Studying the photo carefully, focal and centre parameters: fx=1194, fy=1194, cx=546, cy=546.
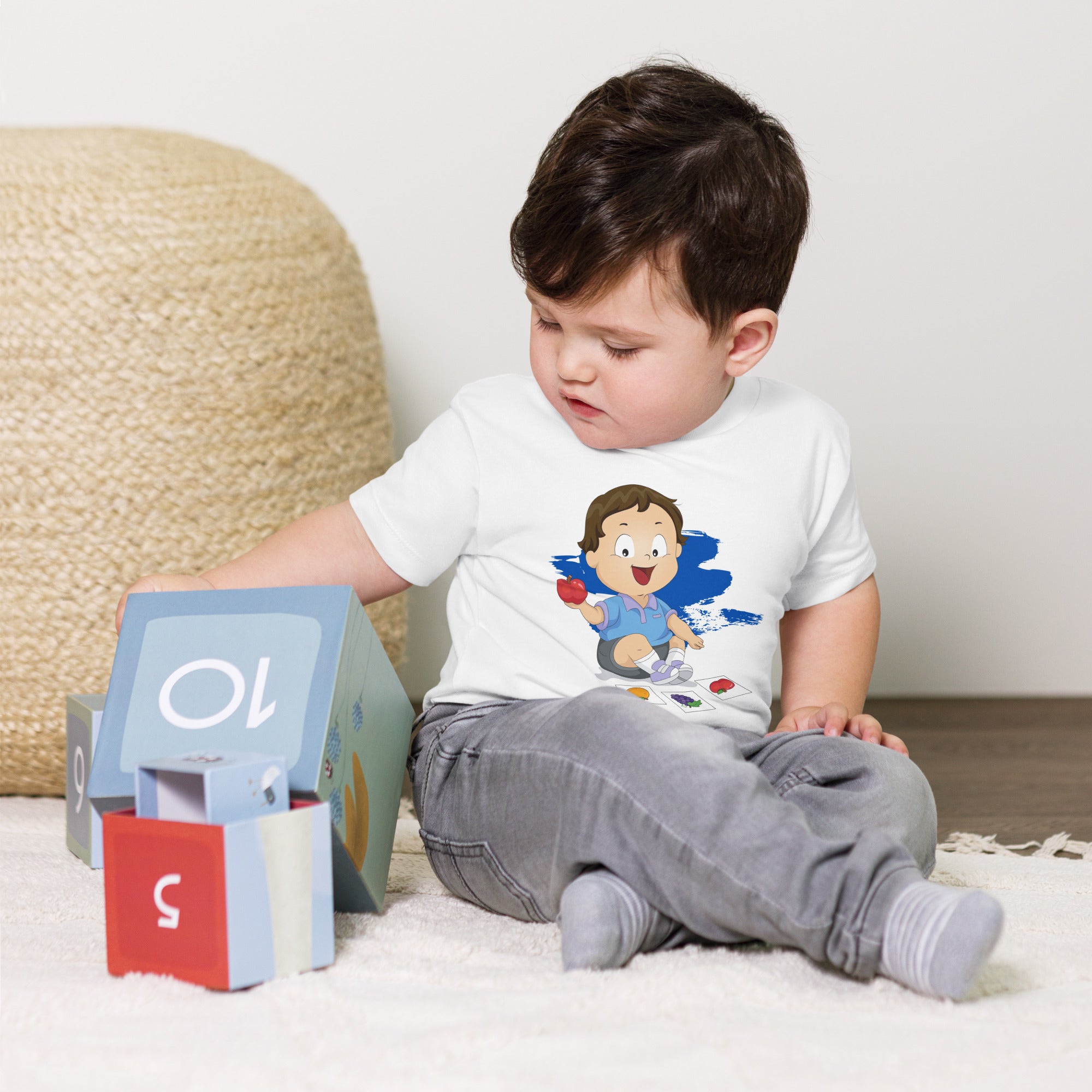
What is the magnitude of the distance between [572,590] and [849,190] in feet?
3.48

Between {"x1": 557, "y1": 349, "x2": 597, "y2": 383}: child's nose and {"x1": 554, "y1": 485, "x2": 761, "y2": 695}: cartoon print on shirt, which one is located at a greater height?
{"x1": 557, "y1": 349, "x2": 597, "y2": 383}: child's nose

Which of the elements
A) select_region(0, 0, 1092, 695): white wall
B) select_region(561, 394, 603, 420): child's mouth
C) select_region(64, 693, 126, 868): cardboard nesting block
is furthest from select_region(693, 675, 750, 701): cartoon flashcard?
select_region(0, 0, 1092, 695): white wall

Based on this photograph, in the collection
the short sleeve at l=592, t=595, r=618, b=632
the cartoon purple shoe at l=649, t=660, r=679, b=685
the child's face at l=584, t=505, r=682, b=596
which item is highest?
the child's face at l=584, t=505, r=682, b=596

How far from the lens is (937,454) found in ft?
5.74

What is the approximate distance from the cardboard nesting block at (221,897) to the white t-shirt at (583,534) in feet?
0.84

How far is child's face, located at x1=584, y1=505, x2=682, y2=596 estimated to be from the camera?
88 centimetres

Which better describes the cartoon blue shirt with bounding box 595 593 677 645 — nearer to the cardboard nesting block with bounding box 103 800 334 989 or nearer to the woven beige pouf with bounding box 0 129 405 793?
the cardboard nesting block with bounding box 103 800 334 989

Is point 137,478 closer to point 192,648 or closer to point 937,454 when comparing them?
point 192,648

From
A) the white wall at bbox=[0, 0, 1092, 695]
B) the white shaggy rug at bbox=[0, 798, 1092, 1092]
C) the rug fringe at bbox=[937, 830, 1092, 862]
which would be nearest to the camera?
the white shaggy rug at bbox=[0, 798, 1092, 1092]

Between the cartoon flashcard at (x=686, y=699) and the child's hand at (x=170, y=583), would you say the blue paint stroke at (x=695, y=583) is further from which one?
the child's hand at (x=170, y=583)

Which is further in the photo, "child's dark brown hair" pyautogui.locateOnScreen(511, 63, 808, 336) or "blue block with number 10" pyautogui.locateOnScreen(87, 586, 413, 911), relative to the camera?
"child's dark brown hair" pyautogui.locateOnScreen(511, 63, 808, 336)

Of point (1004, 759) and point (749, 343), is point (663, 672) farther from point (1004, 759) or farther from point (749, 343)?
point (1004, 759)

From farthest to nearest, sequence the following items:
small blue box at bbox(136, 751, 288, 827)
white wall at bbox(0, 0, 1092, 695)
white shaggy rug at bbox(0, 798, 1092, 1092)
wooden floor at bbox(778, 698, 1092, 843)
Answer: white wall at bbox(0, 0, 1092, 695) < wooden floor at bbox(778, 698, 1092, 843) < small blue box at bbox(136, 751, 288, 827) < white shaggy rug at bbox(0, 798, 1092, 1092)

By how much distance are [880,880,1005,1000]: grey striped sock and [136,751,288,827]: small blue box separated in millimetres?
337
